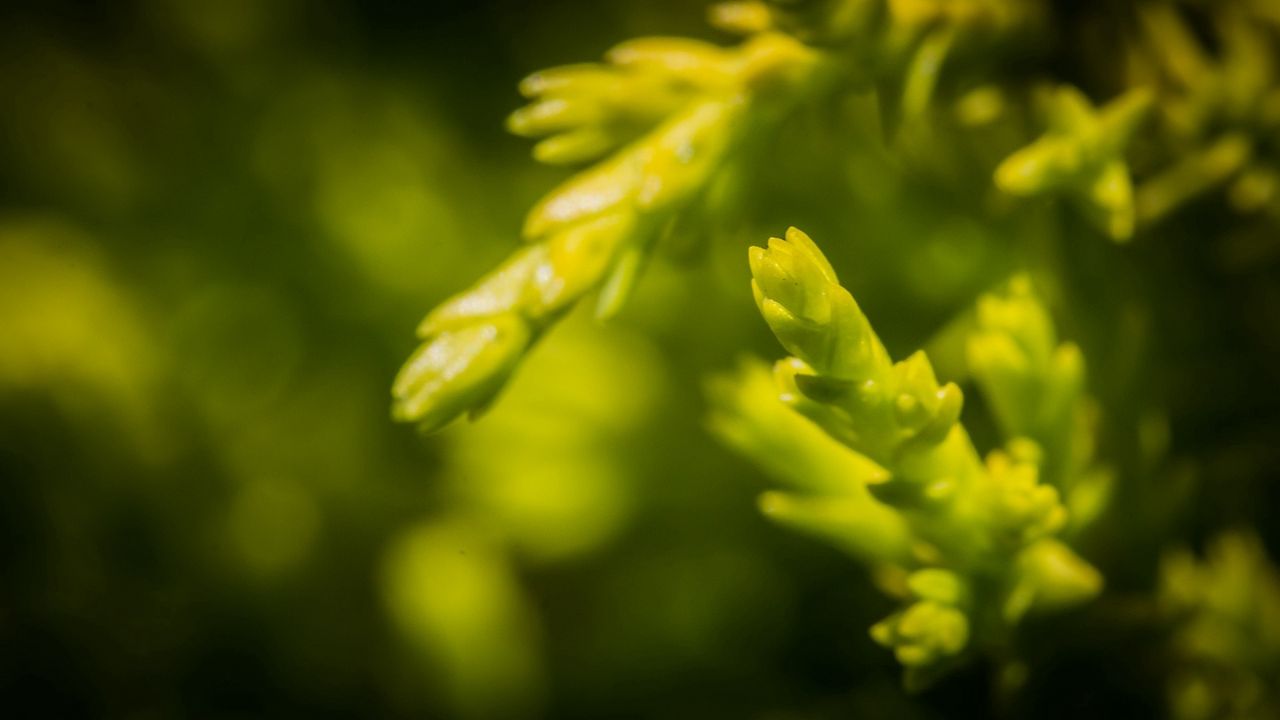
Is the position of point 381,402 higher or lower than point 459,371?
higher

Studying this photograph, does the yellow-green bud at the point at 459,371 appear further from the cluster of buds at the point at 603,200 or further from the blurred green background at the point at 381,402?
the blurred green background at the point at 381,402

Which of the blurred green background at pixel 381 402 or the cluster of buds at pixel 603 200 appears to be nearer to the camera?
the cluster of buds at pixel 603 200

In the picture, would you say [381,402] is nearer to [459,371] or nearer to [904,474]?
[459,371]

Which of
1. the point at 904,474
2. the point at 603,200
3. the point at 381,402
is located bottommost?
the point at 904,474

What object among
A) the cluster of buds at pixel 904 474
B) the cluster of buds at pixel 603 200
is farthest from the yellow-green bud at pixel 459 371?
the cluster of buds at pixel 904 474

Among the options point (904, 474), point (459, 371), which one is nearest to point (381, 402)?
point (459, 371)

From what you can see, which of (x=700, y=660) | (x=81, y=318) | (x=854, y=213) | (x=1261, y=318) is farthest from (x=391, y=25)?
(x=1261, y=318)

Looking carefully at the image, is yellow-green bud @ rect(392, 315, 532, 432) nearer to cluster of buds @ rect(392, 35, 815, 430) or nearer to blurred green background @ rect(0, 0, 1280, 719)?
cluster of buds @ rect(392, 35, 815, 430)

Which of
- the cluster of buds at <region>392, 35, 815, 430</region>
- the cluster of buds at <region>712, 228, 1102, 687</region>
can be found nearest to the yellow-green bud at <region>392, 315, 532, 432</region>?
the cluster of buds at <region>392, 35, 815, 430</region>
